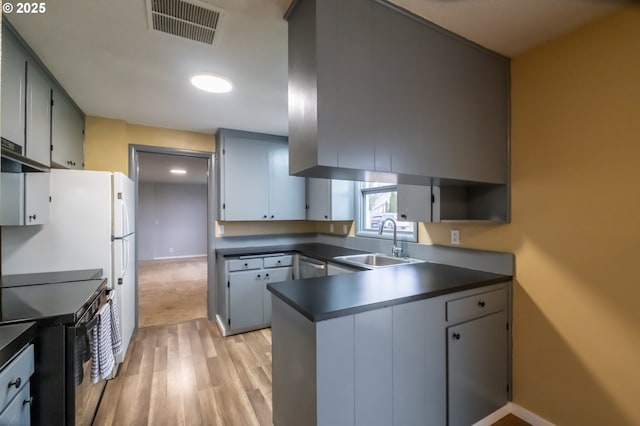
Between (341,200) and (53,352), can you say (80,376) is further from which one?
(341,200)

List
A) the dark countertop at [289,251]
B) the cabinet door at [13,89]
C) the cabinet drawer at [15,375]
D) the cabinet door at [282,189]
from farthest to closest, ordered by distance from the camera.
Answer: the cabinet door at [282,189] → the dark countertop at [289,251] → the cabinet door at [13,89] → the cabinet drawer at [15,375]

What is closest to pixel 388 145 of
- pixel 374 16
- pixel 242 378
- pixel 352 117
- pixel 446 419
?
pixel 352 117

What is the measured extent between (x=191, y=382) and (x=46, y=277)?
1308mm

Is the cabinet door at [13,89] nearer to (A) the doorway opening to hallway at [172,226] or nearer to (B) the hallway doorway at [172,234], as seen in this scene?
(B) the hallway doorway at [172,234]

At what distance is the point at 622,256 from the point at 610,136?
632mm

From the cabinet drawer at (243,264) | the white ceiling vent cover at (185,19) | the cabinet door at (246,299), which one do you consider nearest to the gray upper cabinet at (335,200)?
the cabinet drawer at (243,264)

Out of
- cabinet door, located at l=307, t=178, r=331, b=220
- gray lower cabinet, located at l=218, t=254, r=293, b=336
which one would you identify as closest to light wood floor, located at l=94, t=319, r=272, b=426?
gray lower cabinet, located at l=218, t=254, r=293, b=336

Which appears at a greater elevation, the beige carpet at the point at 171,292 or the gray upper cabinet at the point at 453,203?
the gray upper cabinet at the point at 453,203

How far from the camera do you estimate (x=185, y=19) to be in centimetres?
149

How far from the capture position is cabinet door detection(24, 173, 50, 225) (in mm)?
1862

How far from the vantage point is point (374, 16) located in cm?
135

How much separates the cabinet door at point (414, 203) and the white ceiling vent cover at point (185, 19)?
1613 mm

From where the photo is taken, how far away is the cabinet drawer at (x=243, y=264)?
311 centimetres

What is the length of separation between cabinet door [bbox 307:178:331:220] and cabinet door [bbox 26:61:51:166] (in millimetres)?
2446
